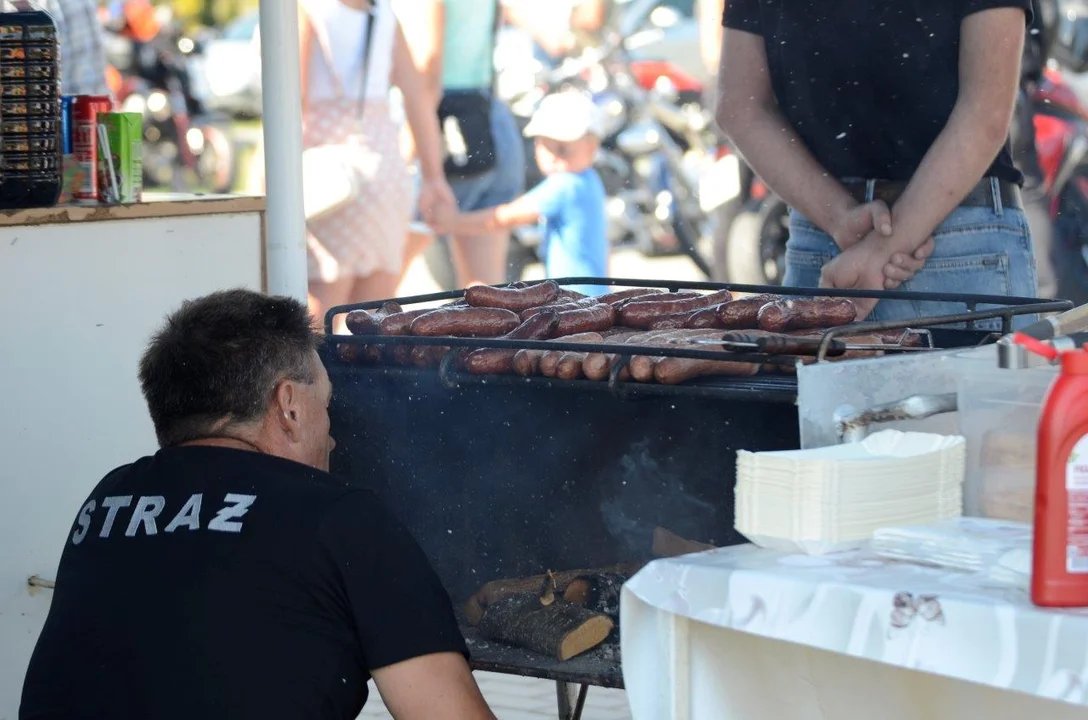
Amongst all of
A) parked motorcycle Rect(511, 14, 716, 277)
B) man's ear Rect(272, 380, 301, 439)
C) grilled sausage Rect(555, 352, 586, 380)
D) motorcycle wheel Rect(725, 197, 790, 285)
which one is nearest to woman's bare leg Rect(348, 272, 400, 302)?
motorcycle wheel Rect(725, 197, 790, 285)

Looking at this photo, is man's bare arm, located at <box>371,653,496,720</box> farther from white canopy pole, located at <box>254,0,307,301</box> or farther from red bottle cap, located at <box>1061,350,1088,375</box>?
white canopy pole, located at <box>254,0,307,301</box>

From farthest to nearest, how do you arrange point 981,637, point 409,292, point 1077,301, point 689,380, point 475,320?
1. point 409,292
2. point 1077,301
3. point 475,320
4. point 689,380
5. point 981,637

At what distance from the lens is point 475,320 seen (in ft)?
8.62

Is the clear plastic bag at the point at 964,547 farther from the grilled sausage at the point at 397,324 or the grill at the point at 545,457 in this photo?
the grilled sausage at the point at 397,324

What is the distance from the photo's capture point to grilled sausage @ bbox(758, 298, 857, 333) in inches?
97.7

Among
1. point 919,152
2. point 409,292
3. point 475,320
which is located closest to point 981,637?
point 475,320

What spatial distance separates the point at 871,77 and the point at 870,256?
1.27ft

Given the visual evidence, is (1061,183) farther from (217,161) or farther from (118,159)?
(217,161)

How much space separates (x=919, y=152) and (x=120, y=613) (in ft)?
6.61

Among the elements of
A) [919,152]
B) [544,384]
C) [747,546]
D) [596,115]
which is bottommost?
[747,546]

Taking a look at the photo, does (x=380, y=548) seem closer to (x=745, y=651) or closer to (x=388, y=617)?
(x=388, y=617)

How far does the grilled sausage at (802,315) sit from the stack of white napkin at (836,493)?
73 cm

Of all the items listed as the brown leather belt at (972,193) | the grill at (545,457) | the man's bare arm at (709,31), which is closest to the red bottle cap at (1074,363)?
the grill at (545,457)

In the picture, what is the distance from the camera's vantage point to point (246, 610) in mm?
1908
